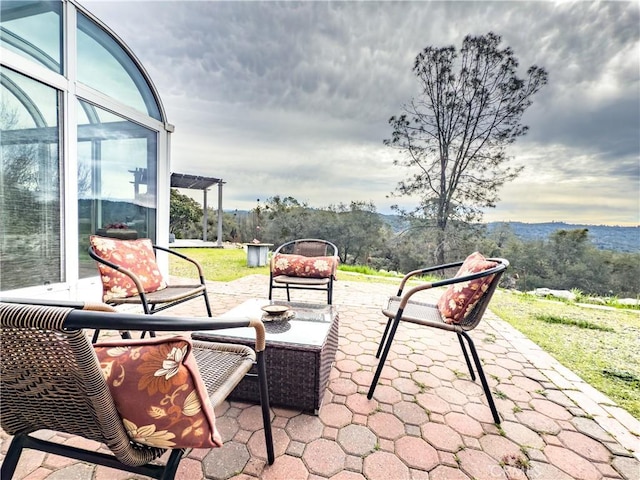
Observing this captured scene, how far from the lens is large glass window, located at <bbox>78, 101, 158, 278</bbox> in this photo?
116 inches

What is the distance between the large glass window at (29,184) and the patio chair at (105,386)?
2462 millimetres

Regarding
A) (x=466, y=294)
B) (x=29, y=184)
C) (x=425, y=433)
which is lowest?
(x=425, y=433)

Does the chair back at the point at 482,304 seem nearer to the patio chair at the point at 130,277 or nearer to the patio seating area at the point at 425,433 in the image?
the patio seating area at the point at 425,433

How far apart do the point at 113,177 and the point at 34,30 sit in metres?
1.37

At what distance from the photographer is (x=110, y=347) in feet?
2.33

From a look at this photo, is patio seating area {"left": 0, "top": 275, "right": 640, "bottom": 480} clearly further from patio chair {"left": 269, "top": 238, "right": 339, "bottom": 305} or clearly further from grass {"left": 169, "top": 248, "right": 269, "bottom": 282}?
grass {"left": 169, "top": 248, "right": 269, "bottom": 282}

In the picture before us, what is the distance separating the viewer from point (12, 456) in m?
0.85

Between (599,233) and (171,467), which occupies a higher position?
(599,233)

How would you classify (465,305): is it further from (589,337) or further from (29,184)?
(29,184)

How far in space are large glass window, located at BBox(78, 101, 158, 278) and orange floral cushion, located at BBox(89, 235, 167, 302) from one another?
0.93 m

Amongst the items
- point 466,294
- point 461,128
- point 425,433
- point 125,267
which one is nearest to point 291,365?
point 425,433

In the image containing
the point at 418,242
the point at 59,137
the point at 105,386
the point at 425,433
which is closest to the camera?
the point at 105,386

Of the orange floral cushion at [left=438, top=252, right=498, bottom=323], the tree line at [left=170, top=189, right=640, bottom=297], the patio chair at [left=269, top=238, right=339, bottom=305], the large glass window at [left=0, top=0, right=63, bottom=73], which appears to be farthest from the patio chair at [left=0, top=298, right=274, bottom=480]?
the tree line at [left=170, top=189, right=640, bottom=297]

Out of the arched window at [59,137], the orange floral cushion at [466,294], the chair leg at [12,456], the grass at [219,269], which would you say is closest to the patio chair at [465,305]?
the orange floral cushion at [466,294]
